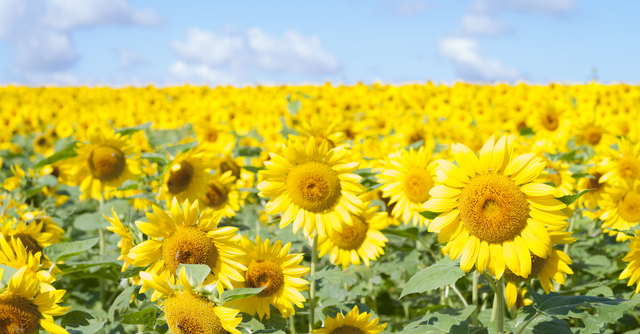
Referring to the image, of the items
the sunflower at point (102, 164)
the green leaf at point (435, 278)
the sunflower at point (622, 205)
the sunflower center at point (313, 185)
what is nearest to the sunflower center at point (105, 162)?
the sunflower at point (102, 164)

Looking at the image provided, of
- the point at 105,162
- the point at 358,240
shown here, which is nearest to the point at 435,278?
the point at 358,240

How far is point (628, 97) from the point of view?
39.2ft

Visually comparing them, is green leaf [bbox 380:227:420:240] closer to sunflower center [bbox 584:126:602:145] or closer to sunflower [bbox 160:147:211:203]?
sunflower [bbox 160:147:211:203]

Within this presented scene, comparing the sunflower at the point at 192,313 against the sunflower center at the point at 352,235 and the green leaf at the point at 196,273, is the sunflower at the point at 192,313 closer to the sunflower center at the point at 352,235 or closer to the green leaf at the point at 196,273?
the green leaf at the point at 196,273

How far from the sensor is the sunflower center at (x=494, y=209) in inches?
79.4

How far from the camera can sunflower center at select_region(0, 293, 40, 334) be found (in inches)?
78.9

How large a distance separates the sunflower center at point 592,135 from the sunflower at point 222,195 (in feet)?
14.7

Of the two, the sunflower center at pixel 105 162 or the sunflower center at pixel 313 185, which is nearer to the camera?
the sunflower center at pixel 313 185

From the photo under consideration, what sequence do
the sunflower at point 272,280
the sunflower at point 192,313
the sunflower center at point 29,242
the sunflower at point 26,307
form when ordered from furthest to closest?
1. the sunflower center at point 29,242
2. the sunflower at point 272,280
3. the sunflower at point 26,307
4. the sunflower at point 192,313

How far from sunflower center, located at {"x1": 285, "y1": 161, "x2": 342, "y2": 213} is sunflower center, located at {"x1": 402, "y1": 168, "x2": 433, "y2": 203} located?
3.22ft

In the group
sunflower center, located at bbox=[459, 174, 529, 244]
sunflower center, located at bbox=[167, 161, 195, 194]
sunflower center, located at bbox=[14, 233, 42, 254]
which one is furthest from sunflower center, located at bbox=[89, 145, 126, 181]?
sunflower center, located at bbox=[459, 174, 529, 244]

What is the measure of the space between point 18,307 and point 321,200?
1.43 m

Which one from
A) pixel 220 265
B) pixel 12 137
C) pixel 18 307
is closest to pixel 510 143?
pixel 220 265

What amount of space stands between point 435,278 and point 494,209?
35cm
